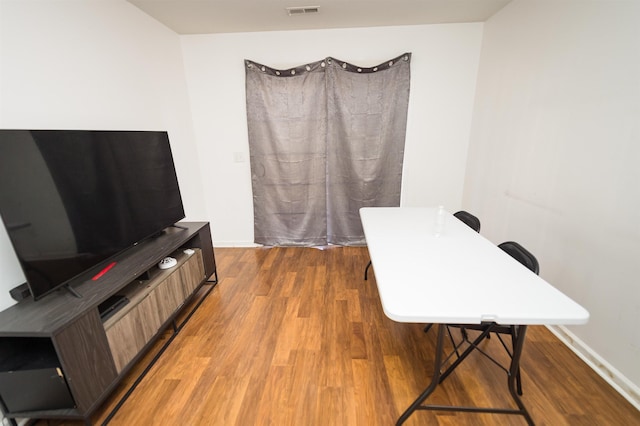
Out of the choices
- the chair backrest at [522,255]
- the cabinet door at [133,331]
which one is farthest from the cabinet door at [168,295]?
the chair backrest at [522,255]

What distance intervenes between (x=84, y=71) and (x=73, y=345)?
1.78m

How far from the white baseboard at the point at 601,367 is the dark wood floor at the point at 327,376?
37 millimetres

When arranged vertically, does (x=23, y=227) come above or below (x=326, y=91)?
below

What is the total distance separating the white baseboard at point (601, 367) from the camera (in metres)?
1.46

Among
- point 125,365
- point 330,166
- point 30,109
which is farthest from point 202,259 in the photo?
point 330,166

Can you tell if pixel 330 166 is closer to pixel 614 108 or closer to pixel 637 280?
pixel 614 108

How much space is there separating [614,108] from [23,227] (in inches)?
125

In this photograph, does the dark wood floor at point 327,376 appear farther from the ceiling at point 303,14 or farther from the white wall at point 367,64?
the ceiling at point 303,14

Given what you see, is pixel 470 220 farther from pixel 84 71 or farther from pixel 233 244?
pixel 84 71

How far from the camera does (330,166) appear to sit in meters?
3.26

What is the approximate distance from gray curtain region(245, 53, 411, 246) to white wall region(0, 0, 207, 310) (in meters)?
0.87

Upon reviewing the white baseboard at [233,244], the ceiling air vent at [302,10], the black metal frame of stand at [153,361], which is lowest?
the black metal frame of stand at [153,361]

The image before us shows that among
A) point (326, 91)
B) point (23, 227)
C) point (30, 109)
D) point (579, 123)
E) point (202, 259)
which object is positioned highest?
point (326, 91)

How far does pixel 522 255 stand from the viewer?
148 centimetres
